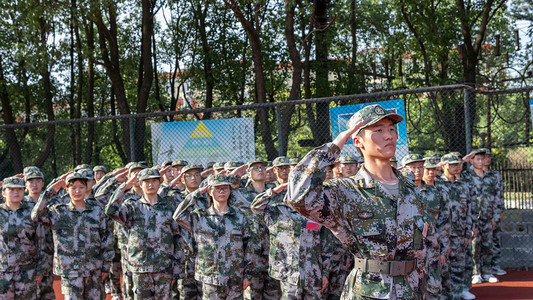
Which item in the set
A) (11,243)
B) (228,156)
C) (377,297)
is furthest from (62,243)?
(377,297)

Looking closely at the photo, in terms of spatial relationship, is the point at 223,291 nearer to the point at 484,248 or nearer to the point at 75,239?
the point at 75,239

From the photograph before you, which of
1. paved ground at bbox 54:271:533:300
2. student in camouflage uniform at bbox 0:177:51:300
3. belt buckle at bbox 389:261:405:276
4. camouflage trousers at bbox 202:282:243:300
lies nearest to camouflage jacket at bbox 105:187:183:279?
camouflage trousers at bbox 202:282:243:300

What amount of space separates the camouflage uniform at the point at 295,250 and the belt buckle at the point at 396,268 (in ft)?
9.62

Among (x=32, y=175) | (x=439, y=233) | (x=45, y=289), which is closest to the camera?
(x=439, y=233)

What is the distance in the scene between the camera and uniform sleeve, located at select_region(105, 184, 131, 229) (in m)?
6.64

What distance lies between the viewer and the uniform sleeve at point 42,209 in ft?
22.9

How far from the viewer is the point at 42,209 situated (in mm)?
6992

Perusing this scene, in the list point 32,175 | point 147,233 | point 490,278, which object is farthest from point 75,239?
point 490,278

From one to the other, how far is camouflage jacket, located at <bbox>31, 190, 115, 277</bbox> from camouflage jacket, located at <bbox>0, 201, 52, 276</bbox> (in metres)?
0.36

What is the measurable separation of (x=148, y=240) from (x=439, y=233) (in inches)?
146

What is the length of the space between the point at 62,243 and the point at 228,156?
10.4ft

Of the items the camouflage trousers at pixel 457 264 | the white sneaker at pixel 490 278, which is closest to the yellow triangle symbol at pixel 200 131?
the camouflage trousers at pixel 457 264

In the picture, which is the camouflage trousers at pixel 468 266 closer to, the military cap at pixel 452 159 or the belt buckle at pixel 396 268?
the military cap at pixel 452 159

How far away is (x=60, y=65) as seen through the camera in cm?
2152
